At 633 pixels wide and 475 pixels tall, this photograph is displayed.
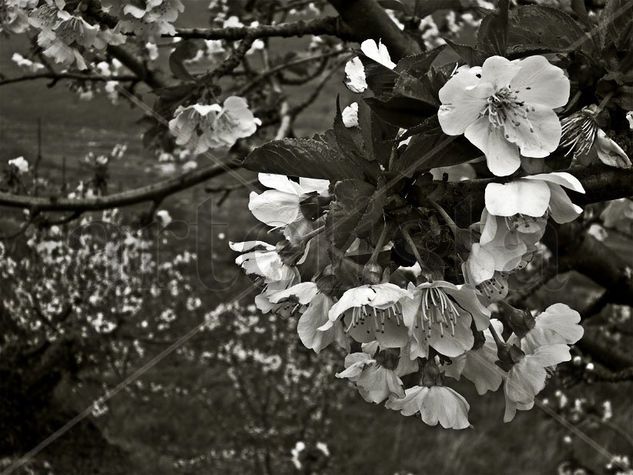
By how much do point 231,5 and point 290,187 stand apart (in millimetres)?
1733

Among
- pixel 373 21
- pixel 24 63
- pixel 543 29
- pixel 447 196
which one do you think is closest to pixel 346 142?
pixel 447 196

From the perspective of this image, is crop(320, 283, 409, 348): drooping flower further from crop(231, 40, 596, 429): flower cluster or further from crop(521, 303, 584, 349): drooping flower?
crop(521, 303, 584, 349): drooping flower

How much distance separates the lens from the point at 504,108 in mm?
591

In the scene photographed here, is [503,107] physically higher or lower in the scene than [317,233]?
higher

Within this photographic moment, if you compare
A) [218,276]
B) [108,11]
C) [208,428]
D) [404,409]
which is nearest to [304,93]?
[218,276]

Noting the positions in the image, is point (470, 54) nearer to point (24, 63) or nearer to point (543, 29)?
point (543, 29)

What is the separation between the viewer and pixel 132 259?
382 cm

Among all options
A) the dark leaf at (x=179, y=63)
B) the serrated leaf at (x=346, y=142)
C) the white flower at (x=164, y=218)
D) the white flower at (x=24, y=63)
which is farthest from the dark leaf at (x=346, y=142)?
the white flower at (x=164, y=218)

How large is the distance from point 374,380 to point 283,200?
21cm

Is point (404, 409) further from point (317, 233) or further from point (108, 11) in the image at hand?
point (108, 11)

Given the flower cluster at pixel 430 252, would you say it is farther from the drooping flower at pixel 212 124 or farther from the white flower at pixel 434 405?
the drooping flower at pixel 212 124

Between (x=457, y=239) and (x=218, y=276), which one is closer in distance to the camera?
(x=457, y=239)

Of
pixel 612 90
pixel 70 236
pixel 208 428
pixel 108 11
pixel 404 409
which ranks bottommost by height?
pixel 208 428

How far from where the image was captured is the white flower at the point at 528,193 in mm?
552
